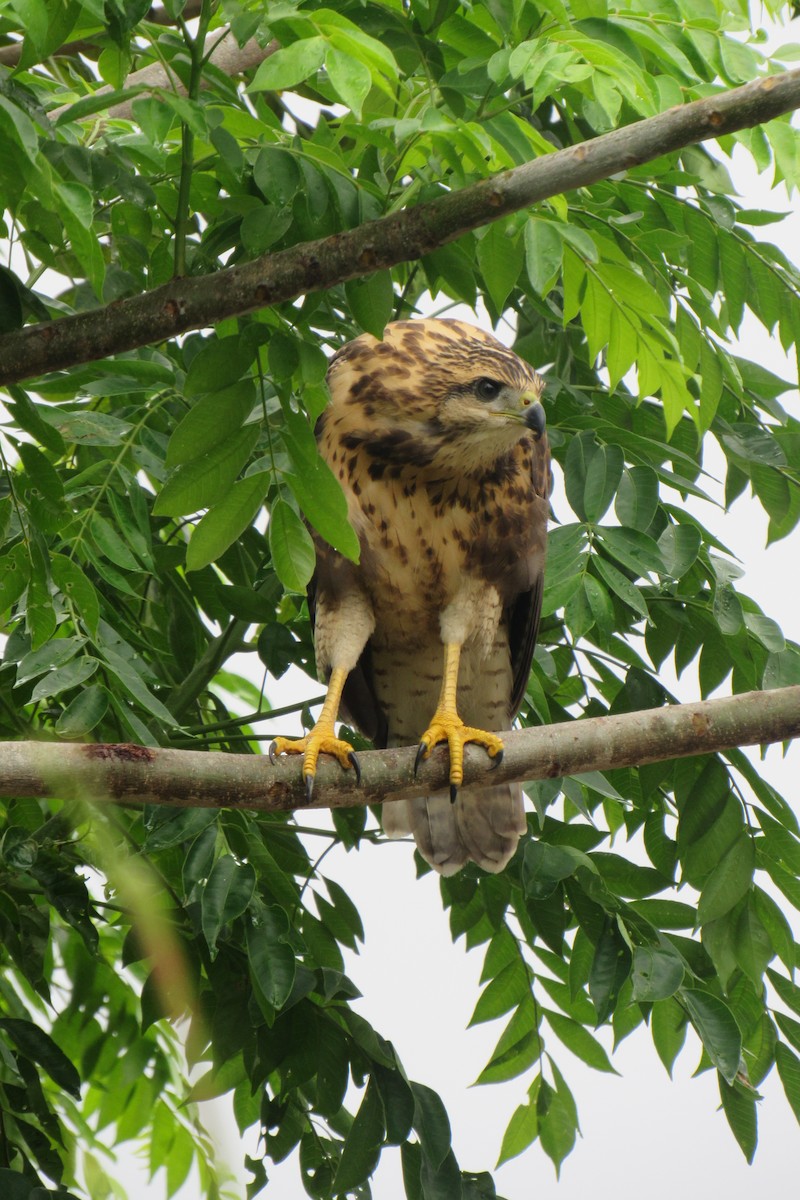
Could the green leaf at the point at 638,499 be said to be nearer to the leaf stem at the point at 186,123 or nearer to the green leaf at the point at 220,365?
the green leaf at the point at 220,365

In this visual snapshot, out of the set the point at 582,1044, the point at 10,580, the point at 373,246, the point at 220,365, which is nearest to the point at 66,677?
the point at 10,580

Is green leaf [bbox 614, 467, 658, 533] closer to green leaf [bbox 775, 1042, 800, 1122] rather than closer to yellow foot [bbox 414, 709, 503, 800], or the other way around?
yellow foot [bbox 414, 709, 503, 800]

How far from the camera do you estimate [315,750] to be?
8.85 ft

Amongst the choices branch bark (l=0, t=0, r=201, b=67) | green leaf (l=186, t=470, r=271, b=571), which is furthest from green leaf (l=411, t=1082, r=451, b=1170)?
branch bark (l=0, t=0, r=201, b=67)

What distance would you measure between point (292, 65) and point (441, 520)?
165 centimetres

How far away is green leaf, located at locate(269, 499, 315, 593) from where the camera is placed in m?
2.38

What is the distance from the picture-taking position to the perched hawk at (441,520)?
3.14 meters

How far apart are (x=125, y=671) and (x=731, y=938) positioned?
4.94 feet

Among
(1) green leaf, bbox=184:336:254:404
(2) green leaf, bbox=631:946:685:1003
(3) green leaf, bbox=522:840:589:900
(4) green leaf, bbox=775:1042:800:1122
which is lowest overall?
(4) green leaf, bbox=775:1042:800:1122

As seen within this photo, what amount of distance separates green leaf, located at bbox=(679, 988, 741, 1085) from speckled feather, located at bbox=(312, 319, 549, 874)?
596mm

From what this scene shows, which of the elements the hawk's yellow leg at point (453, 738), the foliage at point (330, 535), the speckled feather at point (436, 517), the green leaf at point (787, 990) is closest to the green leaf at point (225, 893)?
the foliage at point (330, 535)

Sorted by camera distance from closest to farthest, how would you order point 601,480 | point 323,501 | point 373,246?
point 373,246 → point 323,501 → point 601,480

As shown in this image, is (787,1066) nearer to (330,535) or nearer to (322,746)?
(322,746)

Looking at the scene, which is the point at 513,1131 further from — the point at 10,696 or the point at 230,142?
the point at 230,142
